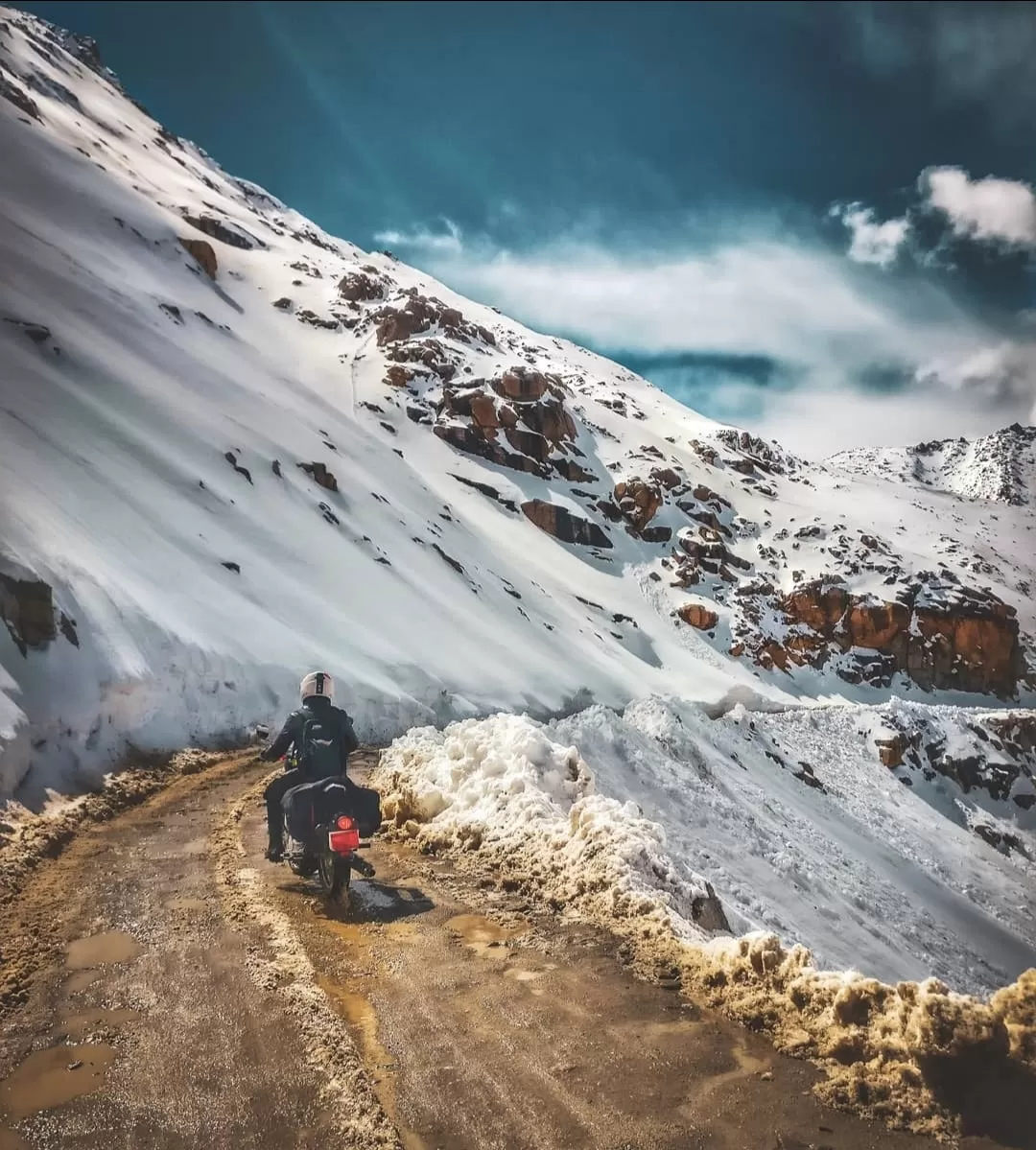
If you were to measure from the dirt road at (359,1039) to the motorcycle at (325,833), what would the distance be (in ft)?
1.07

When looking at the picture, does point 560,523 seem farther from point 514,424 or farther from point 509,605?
point 509,605

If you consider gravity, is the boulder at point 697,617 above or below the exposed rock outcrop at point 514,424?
below

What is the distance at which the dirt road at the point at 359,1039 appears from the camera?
326cm

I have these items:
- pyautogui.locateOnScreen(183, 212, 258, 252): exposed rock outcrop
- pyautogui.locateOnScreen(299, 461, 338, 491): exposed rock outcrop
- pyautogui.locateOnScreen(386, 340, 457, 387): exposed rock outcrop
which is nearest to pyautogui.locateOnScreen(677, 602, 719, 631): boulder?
pyautogui.locateOnScreen(386, 340, 457, 387): exposed rock outcrop

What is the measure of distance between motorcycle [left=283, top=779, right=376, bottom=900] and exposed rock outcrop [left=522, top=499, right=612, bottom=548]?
6354 centimetres

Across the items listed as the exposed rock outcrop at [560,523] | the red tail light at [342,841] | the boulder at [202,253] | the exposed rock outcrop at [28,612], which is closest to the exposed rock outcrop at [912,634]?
the exposed rock outcrop at [560,523]

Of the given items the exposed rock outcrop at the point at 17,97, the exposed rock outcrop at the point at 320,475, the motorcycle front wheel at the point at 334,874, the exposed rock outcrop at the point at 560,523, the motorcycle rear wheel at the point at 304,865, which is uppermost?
the exposed rock outcrop at the point at 17,97

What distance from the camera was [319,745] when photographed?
23.5 ft

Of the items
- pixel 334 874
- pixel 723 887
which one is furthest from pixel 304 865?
pixel 723 887

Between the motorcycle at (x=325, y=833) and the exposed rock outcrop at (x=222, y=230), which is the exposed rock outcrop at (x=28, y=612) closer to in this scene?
the motorcycle at (x=325, y=833)

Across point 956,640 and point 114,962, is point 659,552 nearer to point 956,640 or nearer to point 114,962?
point 956,640

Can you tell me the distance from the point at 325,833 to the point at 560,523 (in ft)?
213

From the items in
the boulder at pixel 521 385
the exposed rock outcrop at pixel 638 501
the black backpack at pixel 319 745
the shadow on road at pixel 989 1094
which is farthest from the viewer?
the boulder at pixel 521 385

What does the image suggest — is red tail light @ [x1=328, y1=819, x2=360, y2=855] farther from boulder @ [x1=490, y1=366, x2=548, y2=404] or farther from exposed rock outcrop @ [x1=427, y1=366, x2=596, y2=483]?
boulder @ [x1=490, y1=366, x2=548, y2=404]
